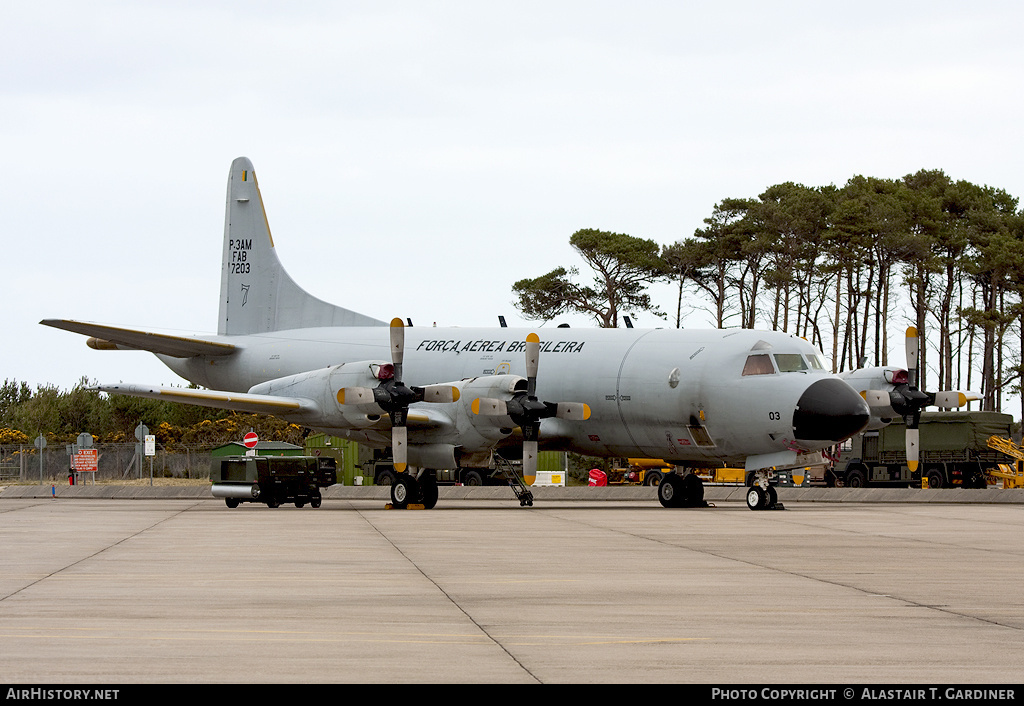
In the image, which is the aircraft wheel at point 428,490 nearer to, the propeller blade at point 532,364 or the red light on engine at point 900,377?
the propeller blade at point 532,364

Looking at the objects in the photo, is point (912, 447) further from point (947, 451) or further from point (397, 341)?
point (947, 451)

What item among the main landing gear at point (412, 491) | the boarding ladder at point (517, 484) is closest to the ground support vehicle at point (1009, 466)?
the boarding ladder at point (517, 484)

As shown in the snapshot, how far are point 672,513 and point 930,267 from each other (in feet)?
130

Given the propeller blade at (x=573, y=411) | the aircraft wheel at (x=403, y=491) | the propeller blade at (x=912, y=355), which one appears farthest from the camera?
the propeller blade at (x=912, y=355)

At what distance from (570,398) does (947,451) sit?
19532 millimetres

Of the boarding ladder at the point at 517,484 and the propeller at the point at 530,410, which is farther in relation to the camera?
the boarding ladder at the point at 517,484

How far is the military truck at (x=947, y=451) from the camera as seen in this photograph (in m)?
43.1

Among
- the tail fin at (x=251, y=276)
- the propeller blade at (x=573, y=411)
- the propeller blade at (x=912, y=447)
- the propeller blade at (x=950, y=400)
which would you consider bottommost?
the propeller blade at (x=912, y=447)

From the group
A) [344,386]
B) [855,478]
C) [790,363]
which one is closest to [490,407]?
[344,386]

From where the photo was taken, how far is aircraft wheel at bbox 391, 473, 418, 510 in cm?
2894

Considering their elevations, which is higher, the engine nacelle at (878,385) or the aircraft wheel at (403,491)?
the engine nacelle at (878,385)

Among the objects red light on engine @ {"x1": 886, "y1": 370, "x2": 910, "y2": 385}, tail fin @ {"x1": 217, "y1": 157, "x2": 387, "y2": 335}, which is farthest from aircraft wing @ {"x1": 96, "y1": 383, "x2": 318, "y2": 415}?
red light on engine @ {"x1": 886, "y1": 370, "x2": 910, "y2": 385}

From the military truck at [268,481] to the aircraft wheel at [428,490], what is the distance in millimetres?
2955

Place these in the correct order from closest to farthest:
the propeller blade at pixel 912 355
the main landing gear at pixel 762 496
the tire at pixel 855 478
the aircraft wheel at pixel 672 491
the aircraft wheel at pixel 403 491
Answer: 1. the main landing gear at pixel 762 496
2. the aircraft wheel at pixel 403 491
3. the propeller blade at pixel 912 355
4. the aircraft wheel at pixel 672 491
5. the tire at pixel 855 478
